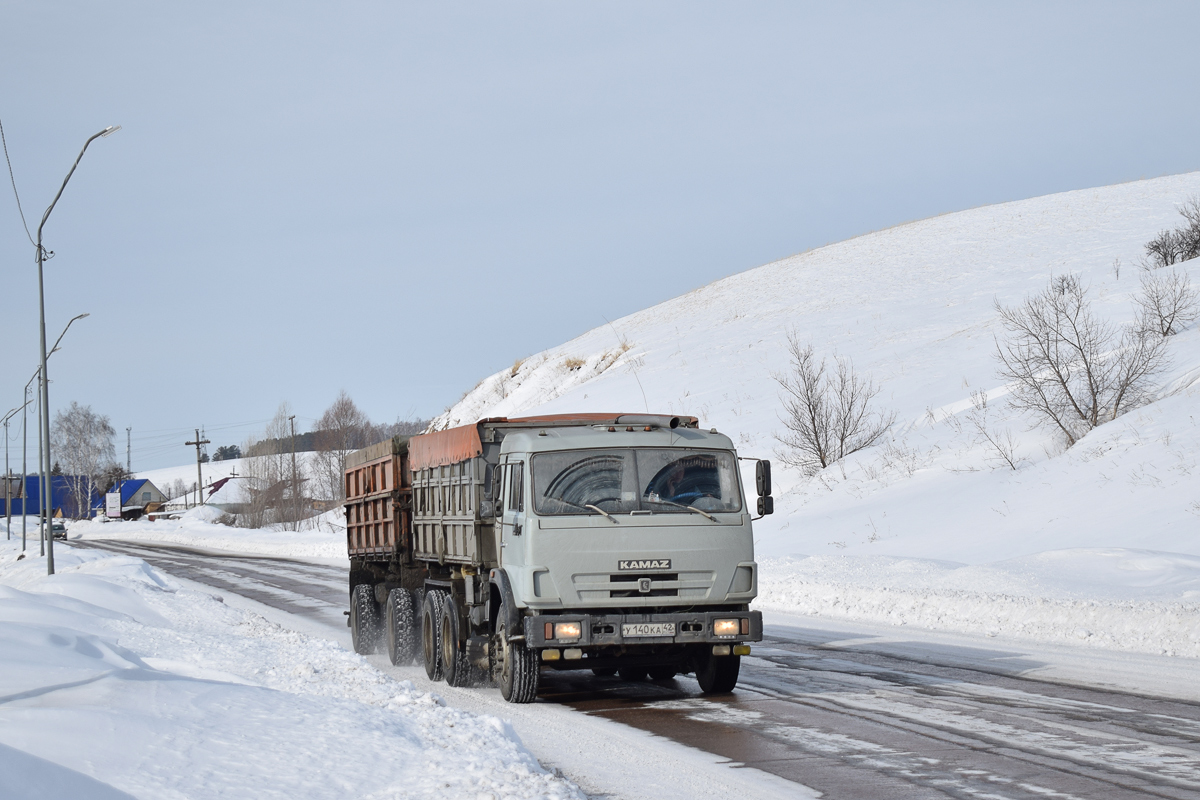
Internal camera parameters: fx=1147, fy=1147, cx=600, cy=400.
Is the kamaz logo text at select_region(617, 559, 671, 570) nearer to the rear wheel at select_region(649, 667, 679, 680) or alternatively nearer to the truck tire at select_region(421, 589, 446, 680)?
the rear wheel at select_region(649, 667, 679, 680)

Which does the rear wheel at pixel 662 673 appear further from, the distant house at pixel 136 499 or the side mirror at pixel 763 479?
Result: the distant house at pixel 136 499

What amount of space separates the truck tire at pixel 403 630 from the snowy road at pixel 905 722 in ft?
0.97

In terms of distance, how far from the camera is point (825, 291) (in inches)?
2869

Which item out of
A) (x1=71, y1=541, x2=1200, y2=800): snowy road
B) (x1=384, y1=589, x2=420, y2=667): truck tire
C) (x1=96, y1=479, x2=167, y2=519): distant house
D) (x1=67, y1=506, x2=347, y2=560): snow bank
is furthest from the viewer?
(x1=96, y1=479, x2=167, y2=519): distant house

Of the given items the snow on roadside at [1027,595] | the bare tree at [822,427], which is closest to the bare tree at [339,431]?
the bare tree at [822,427]

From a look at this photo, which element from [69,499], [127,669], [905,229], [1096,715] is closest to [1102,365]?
[1096,715]

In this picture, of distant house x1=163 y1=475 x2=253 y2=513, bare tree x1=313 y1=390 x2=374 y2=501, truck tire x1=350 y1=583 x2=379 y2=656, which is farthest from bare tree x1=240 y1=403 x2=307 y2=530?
truck tire x1=350 y1=583 x2=379 y2=656

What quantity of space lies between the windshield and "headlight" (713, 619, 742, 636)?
3.35 feet

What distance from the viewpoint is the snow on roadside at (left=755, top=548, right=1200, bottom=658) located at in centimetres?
1401

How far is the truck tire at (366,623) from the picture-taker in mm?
16250

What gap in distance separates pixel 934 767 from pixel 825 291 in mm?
67035

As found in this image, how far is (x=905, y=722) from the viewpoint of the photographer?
9273 mm

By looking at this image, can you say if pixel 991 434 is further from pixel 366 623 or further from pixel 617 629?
pixel 617 629

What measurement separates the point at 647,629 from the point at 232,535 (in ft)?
215
